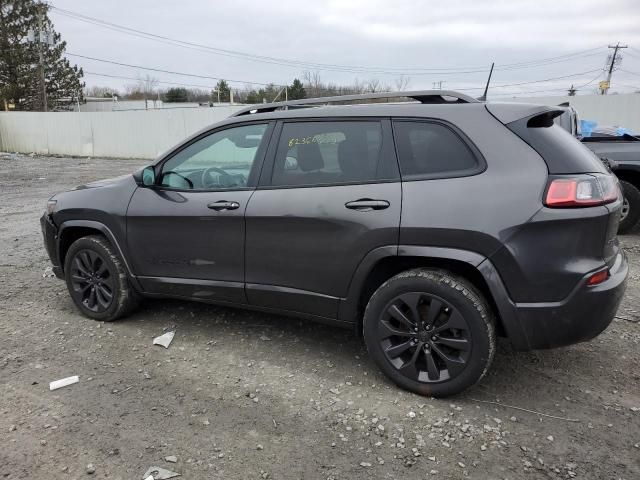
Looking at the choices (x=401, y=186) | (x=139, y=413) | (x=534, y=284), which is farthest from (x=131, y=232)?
(x=534, y=284)

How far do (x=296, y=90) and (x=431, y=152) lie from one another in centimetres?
4265

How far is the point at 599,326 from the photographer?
2742 mm

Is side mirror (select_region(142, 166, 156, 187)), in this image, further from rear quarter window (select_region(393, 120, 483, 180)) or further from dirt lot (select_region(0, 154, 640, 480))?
rear quarter window (select_region(393, 120, 483, 180))

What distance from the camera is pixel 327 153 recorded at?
3260 millimetres

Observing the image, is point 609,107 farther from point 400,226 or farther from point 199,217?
point 199,217

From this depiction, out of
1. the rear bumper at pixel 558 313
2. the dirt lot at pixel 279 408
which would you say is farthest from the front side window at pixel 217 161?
the rear bumper at pixel 558 313

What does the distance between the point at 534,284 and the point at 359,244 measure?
99 centimetres

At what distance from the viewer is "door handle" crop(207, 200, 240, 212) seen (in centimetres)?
345

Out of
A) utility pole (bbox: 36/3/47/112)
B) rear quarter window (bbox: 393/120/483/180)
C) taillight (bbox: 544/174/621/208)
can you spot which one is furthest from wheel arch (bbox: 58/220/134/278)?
utility pole (bbox: 36/3/47/112)

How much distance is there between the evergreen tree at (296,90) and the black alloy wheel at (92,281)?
1533 inches

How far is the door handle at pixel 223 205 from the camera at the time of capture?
11.3 feet

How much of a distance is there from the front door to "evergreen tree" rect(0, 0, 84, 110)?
123 ft

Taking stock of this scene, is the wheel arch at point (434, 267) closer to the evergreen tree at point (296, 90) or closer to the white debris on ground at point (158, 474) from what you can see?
the white debris on ground at point (158, 474)

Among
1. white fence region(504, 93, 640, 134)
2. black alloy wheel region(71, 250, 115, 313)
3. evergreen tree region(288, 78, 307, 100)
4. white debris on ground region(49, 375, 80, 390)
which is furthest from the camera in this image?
evergreen tree region(288, 78, 307, 100)
